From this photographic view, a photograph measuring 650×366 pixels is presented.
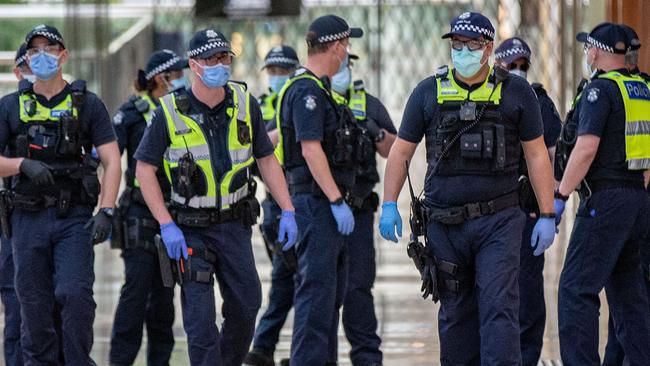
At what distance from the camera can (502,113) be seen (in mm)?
6543

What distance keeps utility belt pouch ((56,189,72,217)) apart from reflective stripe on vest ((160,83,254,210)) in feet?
1.94

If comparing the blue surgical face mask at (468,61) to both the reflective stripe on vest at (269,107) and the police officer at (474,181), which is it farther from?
the reflective stripe on vest at (269,107)

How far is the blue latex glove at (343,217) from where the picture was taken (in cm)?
736

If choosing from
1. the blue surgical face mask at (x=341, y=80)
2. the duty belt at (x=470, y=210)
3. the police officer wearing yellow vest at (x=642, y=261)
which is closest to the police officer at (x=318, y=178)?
the blue surgical face mask at (x=341, y=80)

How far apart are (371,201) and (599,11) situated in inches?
126

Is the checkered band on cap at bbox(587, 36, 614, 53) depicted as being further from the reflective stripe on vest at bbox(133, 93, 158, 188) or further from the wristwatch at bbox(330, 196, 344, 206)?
the reflective stripe on vest at bbox(133, 93, 158, 188)

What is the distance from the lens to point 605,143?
23.6ft

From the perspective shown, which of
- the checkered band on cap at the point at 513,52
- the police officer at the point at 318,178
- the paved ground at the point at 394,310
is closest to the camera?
the police officer at the point at 318,178

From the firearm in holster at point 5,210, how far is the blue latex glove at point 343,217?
1.56 m

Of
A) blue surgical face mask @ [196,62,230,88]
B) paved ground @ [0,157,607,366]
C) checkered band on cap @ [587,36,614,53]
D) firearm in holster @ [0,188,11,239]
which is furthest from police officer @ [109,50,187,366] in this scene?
checkered band on cap @ [587,36,614,53]

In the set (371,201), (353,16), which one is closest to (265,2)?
(353,16)

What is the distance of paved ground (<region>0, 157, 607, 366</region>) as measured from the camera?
340 inches

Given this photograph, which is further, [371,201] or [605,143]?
[371,201]

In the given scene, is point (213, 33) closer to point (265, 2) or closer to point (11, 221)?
point (11, 221)
